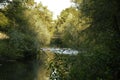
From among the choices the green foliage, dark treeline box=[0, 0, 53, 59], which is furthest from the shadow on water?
the green foliage

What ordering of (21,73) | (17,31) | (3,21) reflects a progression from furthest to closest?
(3,21)
(17,31)
(21,73)

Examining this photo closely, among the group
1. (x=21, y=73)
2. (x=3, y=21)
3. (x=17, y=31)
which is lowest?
(x=21, y=73)

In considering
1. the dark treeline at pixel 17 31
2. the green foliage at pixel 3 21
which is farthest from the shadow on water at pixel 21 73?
the green foliage at pixel 3 21

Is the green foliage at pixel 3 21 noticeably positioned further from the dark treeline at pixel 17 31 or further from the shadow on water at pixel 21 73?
the shadow on water at pixel 21 73

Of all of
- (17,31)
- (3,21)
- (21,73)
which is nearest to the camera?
(21,73)

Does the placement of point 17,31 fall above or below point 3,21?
below

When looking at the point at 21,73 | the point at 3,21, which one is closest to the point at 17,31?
the point at 3,21

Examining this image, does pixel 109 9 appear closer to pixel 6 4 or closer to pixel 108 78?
pixel 108 78

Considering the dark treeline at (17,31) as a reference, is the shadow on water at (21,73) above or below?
below

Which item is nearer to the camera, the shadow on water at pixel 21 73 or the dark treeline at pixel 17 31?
the shadow on water at pixel 21 73

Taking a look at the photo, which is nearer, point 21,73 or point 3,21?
point 21,73

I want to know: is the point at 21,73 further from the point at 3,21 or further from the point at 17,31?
the point at 3,21

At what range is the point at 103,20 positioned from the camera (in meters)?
12.9

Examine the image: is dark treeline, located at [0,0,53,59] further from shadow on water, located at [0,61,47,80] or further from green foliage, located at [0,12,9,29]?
shadow on water, located at [0,61,47,80]
